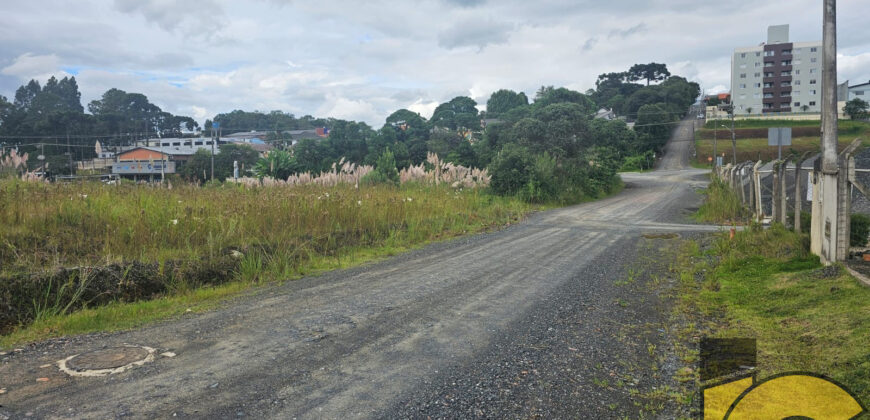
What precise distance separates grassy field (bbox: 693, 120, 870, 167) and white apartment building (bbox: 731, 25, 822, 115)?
61.7 ft

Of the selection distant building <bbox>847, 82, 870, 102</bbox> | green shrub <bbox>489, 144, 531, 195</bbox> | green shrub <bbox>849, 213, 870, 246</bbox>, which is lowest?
green shrub <bbox>849, 213, 870, 246</bbox>

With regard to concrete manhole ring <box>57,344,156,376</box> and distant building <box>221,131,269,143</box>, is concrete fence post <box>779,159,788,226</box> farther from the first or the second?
distant building <box>221,131,269,143</box>

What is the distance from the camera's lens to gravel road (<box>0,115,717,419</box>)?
144 inches

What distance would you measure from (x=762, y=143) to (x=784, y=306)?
6417 centimetres

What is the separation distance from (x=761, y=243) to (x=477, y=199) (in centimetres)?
986

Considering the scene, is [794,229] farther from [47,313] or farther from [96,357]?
[47,313]

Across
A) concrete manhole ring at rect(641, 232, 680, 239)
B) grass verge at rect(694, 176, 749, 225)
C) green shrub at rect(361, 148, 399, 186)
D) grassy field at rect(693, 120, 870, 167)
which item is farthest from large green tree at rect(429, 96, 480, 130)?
concrete manhole ring at rect(641, 232, 680, 239)

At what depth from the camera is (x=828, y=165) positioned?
7.27 meters

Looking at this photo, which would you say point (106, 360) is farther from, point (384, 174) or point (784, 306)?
point (384, 174)

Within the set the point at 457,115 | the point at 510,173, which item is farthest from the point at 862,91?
the point at 510,173

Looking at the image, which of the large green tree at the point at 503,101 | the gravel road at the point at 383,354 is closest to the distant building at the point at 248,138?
the large green tree at the point at 503,101

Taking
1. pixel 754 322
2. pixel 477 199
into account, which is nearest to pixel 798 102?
pixel 477 199

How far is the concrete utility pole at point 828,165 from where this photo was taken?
705 cm

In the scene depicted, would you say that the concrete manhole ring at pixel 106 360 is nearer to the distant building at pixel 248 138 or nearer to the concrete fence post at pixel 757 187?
the concrete fence post at pixel 757 187
